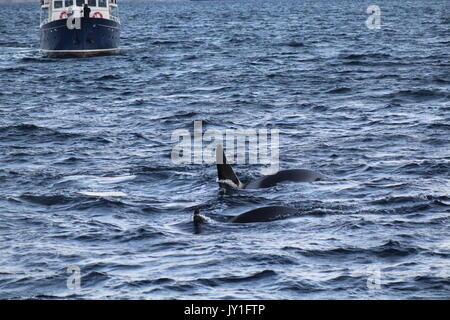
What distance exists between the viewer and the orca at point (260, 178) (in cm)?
1881

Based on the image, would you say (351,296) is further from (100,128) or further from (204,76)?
(204,76)

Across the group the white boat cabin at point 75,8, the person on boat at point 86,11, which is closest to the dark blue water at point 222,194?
the person on boat at point 86,11

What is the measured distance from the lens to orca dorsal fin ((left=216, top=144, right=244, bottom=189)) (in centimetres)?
1861

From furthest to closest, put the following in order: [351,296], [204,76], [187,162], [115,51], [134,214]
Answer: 1. [115,51]
2. [204,76]
3. [187,162]
4. [134,214]
5. [351,296]

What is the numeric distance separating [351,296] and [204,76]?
3354 centimetres

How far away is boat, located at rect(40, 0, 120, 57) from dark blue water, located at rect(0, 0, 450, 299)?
43.4 feet

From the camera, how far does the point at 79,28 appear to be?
187 feet

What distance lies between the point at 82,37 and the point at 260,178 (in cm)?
4056

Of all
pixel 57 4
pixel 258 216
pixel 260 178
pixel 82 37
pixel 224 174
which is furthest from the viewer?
pixel 82 37

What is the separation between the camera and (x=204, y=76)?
45656 millimetres

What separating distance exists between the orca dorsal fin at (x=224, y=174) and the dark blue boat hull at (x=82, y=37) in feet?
127

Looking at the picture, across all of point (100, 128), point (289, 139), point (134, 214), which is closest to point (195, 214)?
point (134, 214)

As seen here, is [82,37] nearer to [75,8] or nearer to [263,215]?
[75,8]

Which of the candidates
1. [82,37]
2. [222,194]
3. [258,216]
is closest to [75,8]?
[82,37]
